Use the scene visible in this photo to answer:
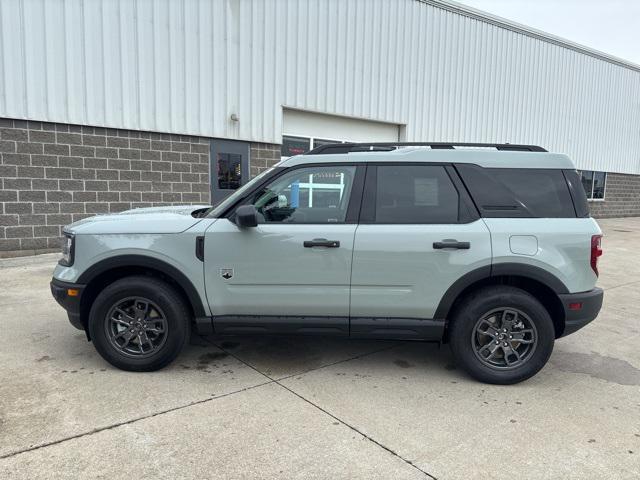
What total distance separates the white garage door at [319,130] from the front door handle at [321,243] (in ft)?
27.1

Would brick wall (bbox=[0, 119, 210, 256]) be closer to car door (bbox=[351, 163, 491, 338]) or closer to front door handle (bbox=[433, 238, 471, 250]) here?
car door (bbox=[351, 163, 491, 338])

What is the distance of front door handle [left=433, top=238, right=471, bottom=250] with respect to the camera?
3635 mm

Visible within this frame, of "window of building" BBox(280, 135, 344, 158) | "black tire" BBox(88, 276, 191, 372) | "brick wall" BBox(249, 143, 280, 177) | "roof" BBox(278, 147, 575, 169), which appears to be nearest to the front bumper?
"black tire" BBox(88, 276, 191, 372)

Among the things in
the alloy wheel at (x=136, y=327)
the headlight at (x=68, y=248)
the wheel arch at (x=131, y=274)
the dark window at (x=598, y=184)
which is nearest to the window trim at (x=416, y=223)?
the wheel arch at (x=131, y=274)

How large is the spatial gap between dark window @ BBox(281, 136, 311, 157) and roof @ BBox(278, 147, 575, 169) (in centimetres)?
790

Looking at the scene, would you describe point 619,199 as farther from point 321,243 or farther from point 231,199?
point 231,199

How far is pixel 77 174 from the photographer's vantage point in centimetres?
896

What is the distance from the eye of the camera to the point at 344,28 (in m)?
11.7

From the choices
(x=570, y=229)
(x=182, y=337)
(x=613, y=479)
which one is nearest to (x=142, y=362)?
(x=182, y=337)

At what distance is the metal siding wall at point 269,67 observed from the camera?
27.8 feet

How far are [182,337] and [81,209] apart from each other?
6475 mm

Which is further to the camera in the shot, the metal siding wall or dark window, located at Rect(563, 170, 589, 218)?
the metal siding wall

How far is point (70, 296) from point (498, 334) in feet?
11.5

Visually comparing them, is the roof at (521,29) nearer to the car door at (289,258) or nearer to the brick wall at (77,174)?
the brick wall at (77,174)
